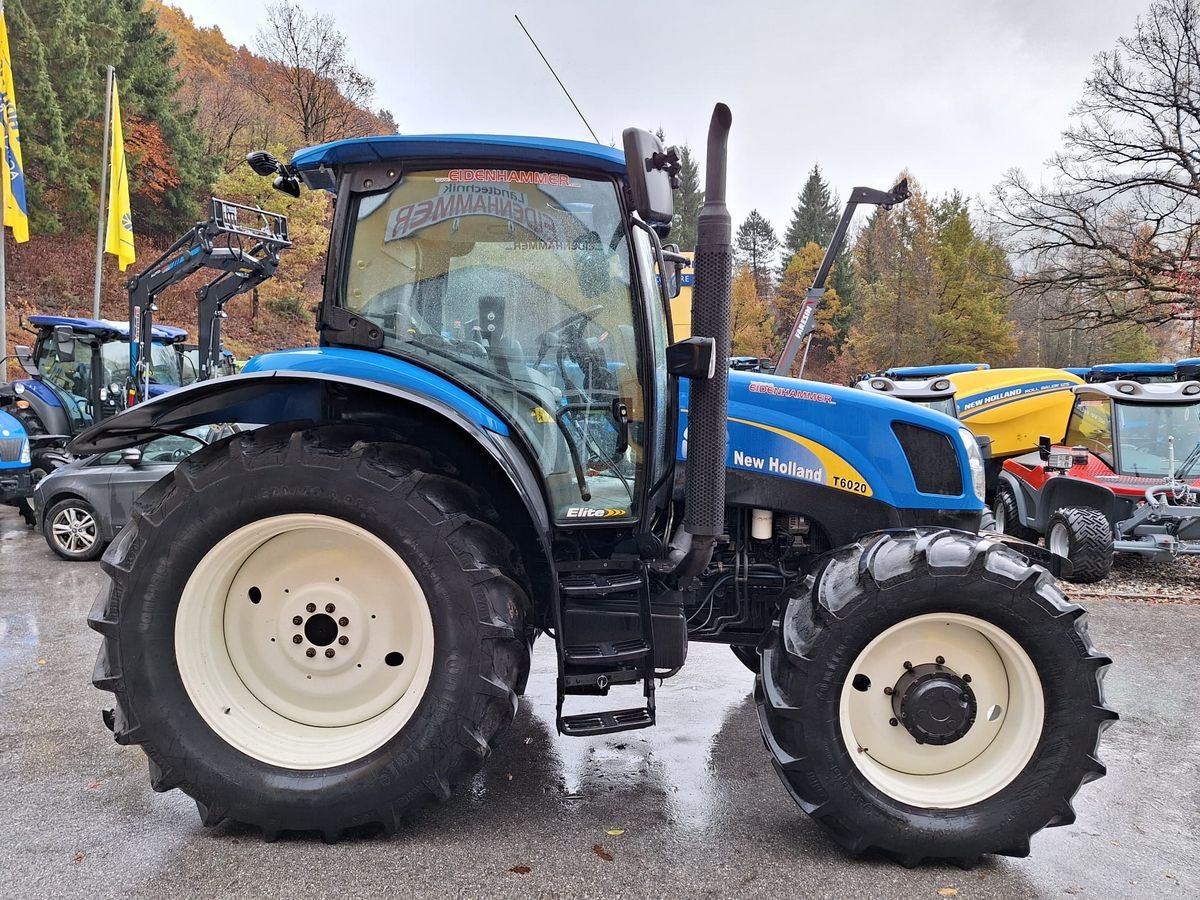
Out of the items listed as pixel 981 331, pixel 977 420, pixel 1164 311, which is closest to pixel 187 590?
pixel 977 420

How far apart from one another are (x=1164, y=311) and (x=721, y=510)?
24641 millimetres

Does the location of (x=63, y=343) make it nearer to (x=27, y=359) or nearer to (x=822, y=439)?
(x=27, y=359)

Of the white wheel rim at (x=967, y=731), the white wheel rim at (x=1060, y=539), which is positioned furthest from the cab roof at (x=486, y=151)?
the white wheel rim at (x=1060, y=539)

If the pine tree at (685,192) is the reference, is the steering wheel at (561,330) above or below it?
below

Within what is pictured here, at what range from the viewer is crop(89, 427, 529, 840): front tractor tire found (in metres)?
2.61

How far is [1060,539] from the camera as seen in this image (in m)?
7.82

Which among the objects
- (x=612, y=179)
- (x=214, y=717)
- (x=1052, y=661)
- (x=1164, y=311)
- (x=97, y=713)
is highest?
(x=1164, y=311)

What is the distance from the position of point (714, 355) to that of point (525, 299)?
78cm

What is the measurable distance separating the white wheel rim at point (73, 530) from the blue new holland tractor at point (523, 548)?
606cm

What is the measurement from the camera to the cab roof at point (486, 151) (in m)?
2.80

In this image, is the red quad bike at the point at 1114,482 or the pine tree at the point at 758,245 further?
the pine tree at the point at 758,245

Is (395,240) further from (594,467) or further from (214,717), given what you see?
(214,717)

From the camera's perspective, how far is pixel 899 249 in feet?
118

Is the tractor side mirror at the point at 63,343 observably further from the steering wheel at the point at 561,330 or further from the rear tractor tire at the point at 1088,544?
the rear tractor tire at the point at 1088,544
